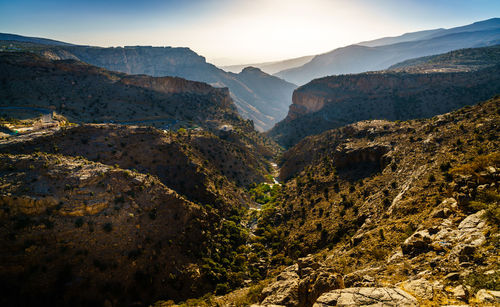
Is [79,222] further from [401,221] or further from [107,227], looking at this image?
[401,221]

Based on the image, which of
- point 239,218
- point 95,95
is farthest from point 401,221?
point 95,95

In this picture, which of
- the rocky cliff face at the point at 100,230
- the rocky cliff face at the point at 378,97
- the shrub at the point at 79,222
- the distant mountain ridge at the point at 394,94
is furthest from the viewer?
the distant mountain ridge at the point at 394,94

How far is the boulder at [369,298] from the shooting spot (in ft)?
28.0

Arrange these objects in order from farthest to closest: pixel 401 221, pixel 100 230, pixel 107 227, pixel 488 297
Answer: pixel 107 227 < pixel 100 230 < pixel 401 221 < pixel 488 297

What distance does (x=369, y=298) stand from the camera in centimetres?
906

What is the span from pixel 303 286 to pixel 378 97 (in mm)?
105492

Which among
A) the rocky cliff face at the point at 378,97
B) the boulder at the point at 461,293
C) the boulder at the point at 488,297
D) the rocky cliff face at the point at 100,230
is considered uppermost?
the rocky cliff face at the point at 378,97

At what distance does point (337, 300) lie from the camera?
9781mm

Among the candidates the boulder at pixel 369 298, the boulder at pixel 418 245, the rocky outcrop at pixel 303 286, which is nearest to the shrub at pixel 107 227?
the rocky outcrop at pixel 303 286

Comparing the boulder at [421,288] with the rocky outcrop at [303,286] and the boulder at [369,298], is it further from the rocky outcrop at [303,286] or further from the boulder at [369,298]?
the rocky outcrop at [303,286]

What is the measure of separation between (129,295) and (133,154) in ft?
77.0

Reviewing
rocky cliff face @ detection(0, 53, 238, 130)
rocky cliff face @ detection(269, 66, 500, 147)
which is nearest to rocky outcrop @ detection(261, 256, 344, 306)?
rocky cliff face @ detection(0, 53, 238, 130)

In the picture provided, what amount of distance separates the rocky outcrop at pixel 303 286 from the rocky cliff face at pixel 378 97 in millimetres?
85419

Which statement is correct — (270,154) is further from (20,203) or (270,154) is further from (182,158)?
(20,203)
